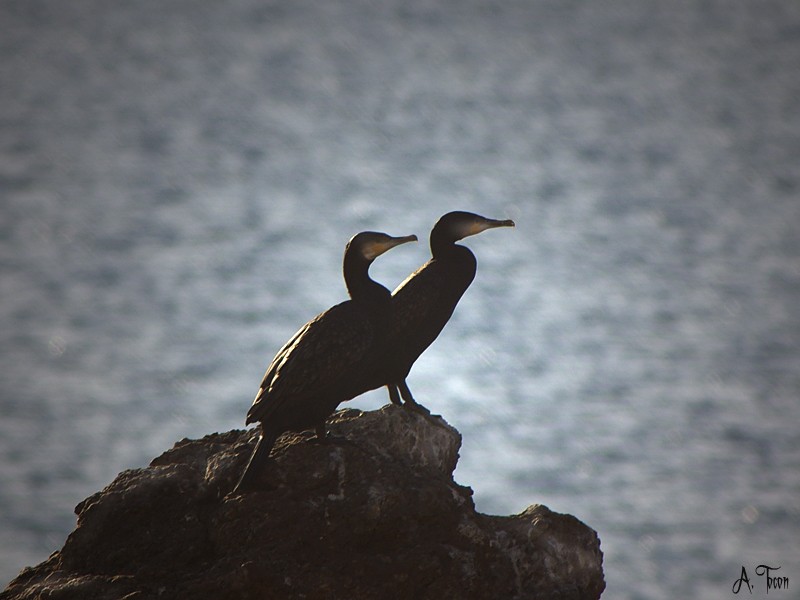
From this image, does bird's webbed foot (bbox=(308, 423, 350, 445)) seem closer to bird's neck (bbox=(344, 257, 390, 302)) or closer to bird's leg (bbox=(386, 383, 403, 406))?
bird's leg (bbox=(386, 383, 403, 406))

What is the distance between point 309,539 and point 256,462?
88cm

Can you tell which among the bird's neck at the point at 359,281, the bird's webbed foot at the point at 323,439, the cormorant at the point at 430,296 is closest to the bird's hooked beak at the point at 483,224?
the cormorant at the point at 430,296

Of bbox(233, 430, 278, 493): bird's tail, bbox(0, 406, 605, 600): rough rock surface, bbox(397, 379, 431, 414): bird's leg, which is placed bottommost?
bbox(0, 406, 605, 600): rough rock surface

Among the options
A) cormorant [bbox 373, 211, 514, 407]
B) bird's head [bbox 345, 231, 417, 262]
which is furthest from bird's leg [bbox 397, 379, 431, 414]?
bird's head [bbox 345, 231, 417, 262]

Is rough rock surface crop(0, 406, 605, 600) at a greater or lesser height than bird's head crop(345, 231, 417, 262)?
lesser

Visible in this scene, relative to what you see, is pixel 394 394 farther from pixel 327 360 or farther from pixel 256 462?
pixel 256 462

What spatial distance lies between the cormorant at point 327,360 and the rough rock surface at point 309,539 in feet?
0.99

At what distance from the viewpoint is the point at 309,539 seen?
10.6 metres

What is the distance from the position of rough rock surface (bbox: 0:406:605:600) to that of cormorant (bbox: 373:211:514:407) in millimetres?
1227

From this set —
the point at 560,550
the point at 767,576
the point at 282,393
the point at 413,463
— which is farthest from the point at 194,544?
the point at 767,576

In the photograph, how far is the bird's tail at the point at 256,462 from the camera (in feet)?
35.6

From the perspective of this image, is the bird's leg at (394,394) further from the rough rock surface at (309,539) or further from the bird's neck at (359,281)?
the bird's neck at (359,281)

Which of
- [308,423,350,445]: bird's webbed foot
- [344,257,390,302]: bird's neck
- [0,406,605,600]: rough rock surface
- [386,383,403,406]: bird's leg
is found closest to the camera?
[0,406,605,600]: rough rock surface

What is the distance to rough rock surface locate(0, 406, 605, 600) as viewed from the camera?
10320 mm
